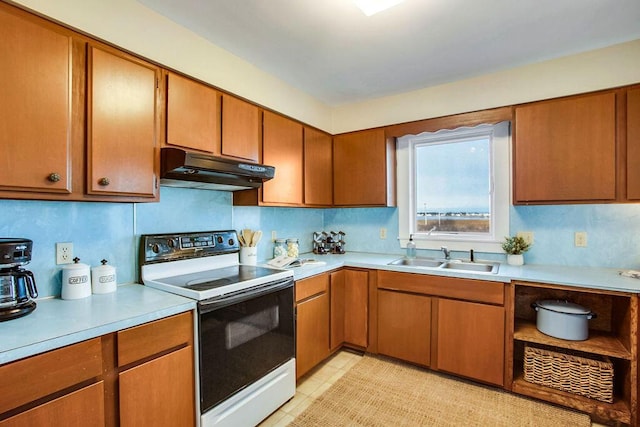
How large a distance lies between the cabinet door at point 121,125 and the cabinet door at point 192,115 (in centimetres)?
10

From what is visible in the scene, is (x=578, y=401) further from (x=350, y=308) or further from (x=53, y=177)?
(x=53, y=177)

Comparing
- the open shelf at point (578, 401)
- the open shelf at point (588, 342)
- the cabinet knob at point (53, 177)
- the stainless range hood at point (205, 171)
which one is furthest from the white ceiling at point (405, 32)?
the open shelf at point (578, 401)

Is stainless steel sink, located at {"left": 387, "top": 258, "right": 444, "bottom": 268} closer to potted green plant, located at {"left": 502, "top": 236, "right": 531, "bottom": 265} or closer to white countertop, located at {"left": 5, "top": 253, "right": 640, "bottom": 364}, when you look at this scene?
white countertop, located at {"left": 5, "top": 253, "right": 640, "bottom": 364}

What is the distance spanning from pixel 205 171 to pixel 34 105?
2.50ft

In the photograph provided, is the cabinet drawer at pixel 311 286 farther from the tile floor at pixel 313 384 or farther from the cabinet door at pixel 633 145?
the cabinet door at pixel 633 145

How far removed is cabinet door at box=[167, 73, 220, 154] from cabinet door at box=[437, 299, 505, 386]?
2.05 metres

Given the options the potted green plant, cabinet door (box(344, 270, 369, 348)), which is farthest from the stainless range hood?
the potted green plant

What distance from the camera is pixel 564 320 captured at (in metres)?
2.07

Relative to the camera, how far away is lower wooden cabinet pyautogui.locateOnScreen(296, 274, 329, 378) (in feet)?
7.52

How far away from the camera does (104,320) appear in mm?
1267

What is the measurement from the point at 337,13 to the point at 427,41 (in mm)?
678

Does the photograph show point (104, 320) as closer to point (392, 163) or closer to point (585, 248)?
point (392, 163)

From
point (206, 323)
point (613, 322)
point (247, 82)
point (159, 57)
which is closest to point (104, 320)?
point (206, 323)

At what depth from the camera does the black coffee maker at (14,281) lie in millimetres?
1240
